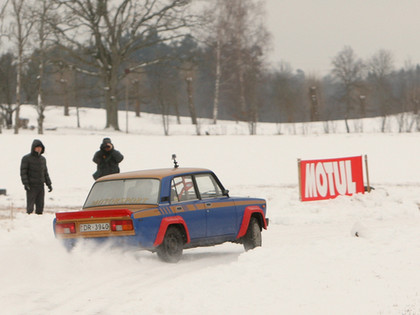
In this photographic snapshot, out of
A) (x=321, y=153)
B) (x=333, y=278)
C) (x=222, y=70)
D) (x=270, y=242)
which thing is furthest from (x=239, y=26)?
(x=333, y=278)

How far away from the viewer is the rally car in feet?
33.7

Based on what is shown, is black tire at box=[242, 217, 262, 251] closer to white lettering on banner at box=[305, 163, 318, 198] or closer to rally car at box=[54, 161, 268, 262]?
rally car at box=[54, 161, 268, 262]

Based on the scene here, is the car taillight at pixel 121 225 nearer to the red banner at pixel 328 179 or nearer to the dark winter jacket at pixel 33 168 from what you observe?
the dark winter jacket at pixel 33 168

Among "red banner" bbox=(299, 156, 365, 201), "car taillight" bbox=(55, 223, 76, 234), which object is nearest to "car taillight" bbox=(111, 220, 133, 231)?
"car taillight" bbox=(55, 223, 76, 234)

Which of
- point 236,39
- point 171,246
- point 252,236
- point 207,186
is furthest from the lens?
point 236,39

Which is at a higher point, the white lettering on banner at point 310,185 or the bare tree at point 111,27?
the bare tree at point 111,27

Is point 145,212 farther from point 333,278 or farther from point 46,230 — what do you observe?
point 46,230

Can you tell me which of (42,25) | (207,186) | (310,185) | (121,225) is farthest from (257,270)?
(42,25)

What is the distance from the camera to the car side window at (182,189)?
36.2 feet

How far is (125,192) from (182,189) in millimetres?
808

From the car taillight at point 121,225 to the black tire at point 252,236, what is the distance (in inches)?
102

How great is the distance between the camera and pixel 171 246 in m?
10.7

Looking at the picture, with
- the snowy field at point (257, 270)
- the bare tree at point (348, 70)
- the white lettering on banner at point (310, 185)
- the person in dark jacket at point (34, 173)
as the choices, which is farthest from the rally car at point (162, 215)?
the bare tree at point (348, 70)

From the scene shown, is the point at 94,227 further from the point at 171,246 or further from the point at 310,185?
the point at 310,185
